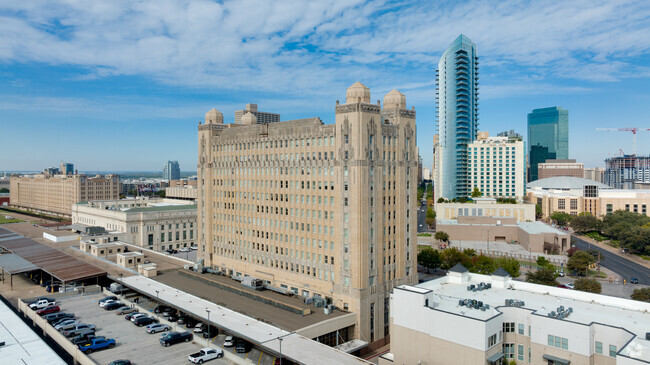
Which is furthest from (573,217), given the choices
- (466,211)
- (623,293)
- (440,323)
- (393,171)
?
(440,323)

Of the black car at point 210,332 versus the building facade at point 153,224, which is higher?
the building facade at point 153,224

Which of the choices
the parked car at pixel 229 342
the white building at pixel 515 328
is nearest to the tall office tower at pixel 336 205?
the white building at pixel 515 328

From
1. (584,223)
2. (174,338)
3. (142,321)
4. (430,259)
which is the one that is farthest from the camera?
(584,223)

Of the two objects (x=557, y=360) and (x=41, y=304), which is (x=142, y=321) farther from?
(x=557, y=360)

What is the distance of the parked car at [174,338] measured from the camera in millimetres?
58875

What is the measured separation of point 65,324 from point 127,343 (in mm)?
12290

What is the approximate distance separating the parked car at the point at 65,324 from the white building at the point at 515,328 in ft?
150

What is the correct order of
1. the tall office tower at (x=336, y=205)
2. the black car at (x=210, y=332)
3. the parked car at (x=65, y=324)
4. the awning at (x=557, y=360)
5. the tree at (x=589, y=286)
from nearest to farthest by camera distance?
the awning at (x=557, y=360) < the parked car at (x=65, y=324) < the black car at (x=210, y=332) < the tall office tower at (x=336, y=205) < the tree at (x=589, y=286)

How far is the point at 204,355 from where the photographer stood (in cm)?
5431

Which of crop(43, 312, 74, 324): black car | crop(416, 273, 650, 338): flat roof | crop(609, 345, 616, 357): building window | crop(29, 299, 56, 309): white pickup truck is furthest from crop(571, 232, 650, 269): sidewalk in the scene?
crop(29, 299, 56, 309): white pickup truck

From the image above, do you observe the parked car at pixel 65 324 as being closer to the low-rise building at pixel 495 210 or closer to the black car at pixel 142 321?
the black car at pixel 142 321

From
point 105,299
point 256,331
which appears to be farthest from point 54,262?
point 256,331

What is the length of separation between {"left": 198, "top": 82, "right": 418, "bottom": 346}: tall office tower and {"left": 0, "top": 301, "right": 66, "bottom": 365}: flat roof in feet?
126

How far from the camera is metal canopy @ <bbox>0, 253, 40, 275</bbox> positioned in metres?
90.5
